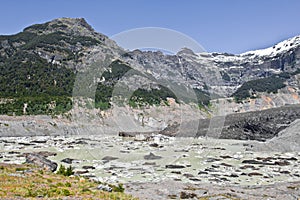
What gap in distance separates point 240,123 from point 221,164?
3753 centimetres

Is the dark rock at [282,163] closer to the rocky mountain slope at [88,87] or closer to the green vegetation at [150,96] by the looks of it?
the rocky mountain slope at [88,87]

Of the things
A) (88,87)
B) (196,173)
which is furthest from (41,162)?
(88,87)

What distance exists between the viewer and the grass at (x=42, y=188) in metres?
13.1

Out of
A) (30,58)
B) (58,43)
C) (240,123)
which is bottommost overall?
(240,123)

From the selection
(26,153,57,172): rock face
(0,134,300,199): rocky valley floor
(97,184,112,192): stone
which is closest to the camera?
(97,184,112,192): stone

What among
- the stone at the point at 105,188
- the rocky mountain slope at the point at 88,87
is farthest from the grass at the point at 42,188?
the rocky mountain slope at the point at 88,87

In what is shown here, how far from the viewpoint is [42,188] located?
14445 millimetres

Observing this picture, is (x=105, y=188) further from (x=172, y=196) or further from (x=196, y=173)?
(x=196, y=173)

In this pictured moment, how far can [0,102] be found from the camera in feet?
278

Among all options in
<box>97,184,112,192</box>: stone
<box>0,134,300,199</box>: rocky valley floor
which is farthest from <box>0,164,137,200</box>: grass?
<box>0,134,300,199</box>: rocky valley floor

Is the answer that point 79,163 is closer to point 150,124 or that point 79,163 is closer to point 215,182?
point 215,182

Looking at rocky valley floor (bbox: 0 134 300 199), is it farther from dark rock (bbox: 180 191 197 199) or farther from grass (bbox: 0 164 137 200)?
grass (bbox: 0 164 137 200)

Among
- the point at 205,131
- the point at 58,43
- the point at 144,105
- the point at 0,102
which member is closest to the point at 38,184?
the point at 205,131

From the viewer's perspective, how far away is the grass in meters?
13.1
